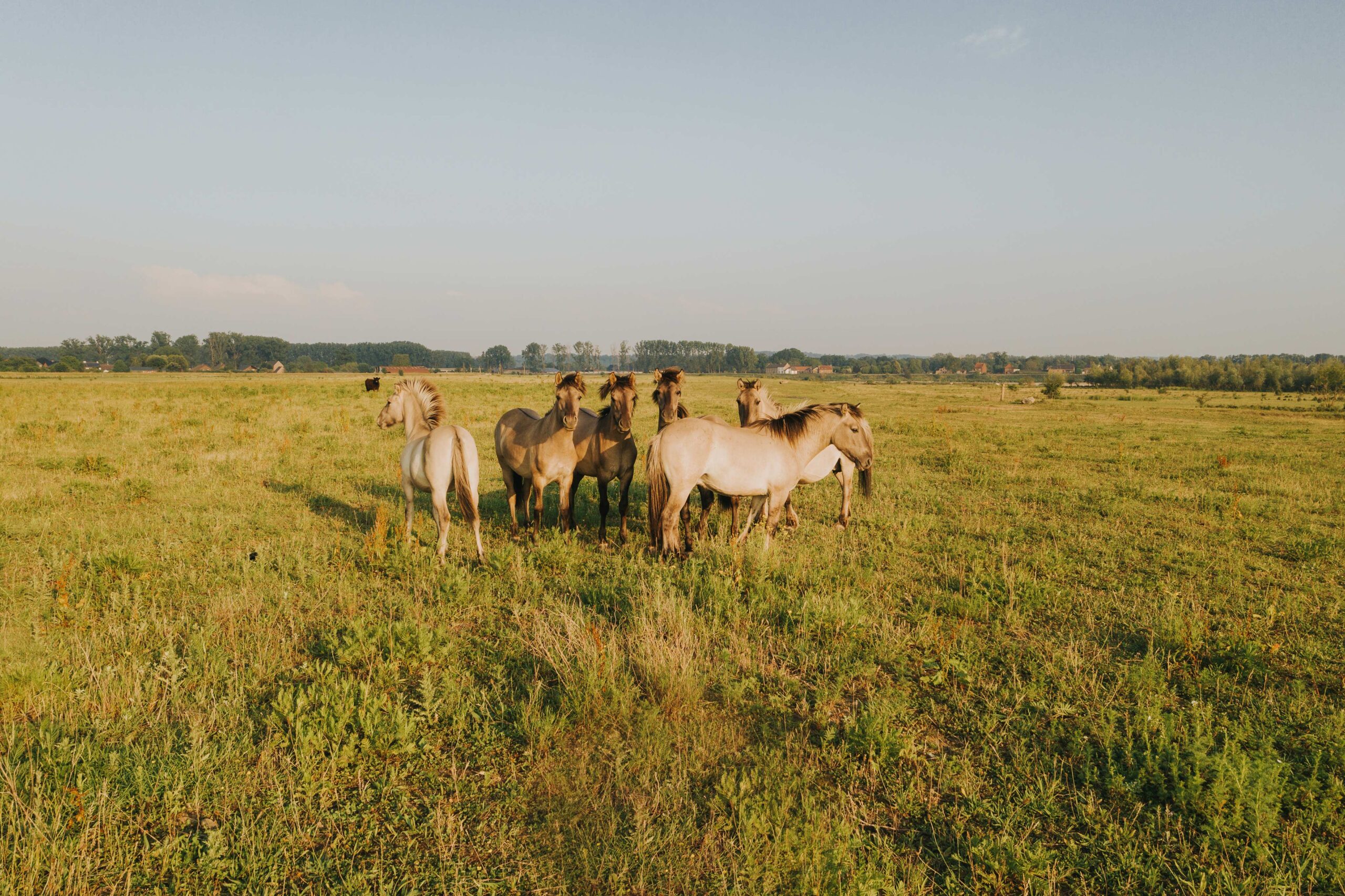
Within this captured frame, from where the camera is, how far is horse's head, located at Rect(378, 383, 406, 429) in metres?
8.64

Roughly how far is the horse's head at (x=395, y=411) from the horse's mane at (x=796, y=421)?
5293 mm

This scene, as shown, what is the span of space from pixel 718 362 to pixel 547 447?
186119 millimetres

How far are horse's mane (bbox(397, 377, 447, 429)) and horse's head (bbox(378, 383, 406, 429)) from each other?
0.18 ft

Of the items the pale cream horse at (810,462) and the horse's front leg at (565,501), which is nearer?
the horse's front leg at (565,501)

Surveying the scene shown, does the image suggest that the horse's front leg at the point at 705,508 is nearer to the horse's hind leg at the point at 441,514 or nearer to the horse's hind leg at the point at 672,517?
the horse's hind leg at the point at 672,517

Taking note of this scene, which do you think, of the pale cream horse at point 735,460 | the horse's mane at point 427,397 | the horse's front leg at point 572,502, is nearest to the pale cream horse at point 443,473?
the horse's mane at point 427,397

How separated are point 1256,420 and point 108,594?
146 feet

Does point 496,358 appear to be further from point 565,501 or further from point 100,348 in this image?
point 565,501

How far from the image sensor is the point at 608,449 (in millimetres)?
8328

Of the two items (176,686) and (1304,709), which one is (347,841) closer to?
(176,686)

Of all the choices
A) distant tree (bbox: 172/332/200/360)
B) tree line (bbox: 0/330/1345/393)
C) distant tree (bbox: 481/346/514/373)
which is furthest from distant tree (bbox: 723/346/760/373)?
distant tree (bbox: 172/332/200/360)

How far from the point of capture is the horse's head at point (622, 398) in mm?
7809

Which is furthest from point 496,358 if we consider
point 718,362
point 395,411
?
point 395,411

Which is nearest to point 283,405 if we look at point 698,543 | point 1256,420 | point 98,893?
point 698,543
